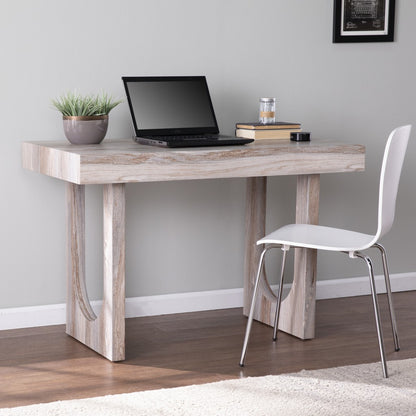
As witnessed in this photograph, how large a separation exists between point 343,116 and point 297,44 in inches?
16.5

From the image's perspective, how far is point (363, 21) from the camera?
3.79m

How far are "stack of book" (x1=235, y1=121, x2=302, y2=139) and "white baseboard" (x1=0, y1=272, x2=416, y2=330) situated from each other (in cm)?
76

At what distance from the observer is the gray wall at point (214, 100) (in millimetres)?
3213

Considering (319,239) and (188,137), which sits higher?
(188,137)

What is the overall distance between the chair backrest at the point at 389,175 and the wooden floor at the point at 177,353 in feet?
1.79

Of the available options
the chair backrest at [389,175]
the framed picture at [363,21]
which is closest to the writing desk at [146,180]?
the chair backrest at [389,175]

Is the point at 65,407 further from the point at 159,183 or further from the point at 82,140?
the point at 159,183

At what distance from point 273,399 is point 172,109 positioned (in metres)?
1.28

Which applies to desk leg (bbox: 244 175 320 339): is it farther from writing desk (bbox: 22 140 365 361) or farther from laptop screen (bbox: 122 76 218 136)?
laptop screen (bbox: 122 76 218 136)

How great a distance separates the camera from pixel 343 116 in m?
3.83

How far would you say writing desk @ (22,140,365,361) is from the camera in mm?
2777

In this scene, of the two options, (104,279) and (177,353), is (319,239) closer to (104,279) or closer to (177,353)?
(177,353)

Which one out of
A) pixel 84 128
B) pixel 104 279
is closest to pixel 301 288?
pixel 104 279

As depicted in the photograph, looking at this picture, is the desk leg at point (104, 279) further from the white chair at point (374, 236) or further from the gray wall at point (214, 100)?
the white chair at point (374, 236)
